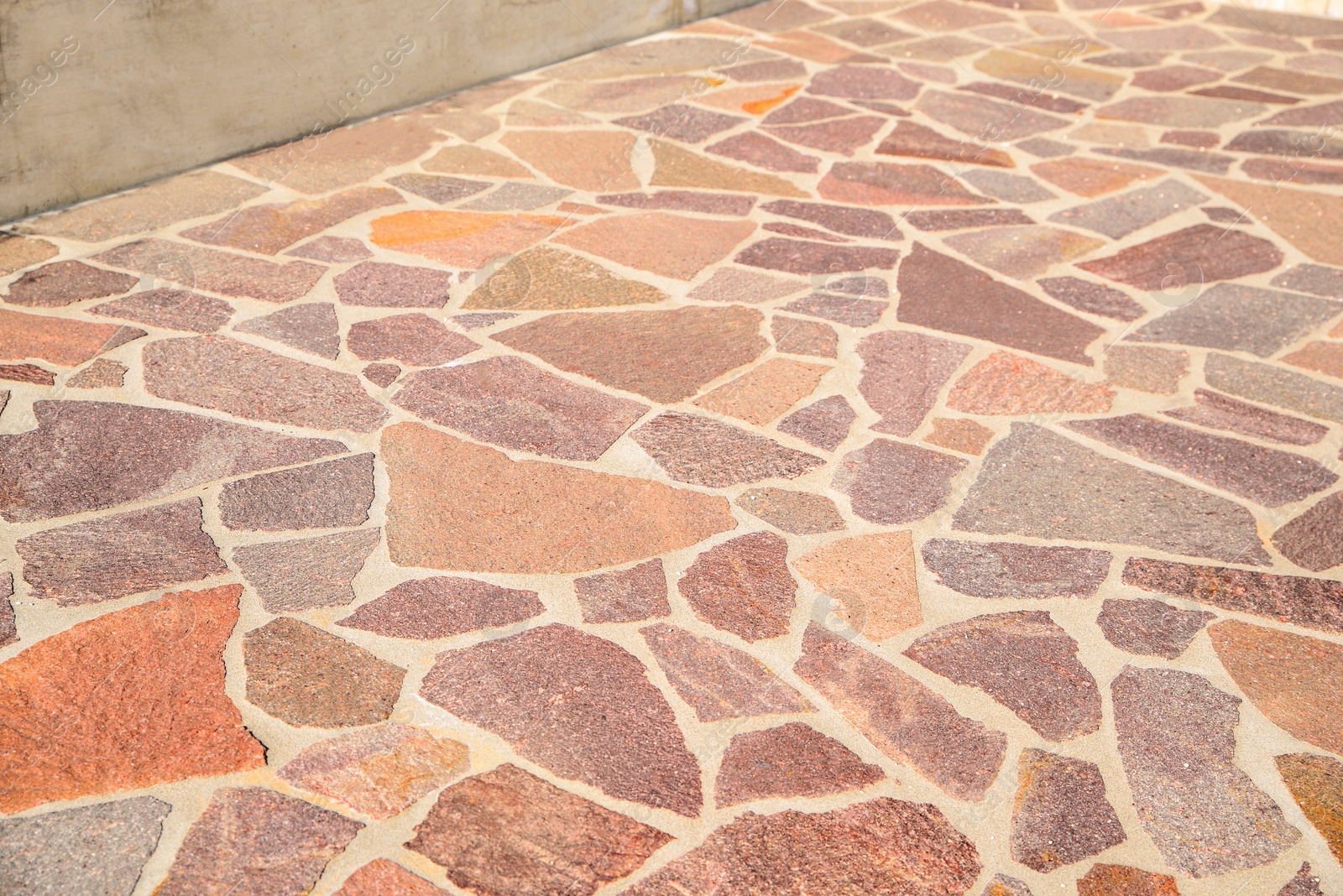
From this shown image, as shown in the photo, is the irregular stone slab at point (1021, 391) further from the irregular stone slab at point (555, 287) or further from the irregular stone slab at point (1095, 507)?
the irregular stone slab at point (555, 287)

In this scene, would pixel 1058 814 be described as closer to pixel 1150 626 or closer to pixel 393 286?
pixel 1150 626

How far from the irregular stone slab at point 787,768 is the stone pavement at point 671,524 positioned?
0.03 feet

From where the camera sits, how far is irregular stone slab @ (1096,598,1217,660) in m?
2.95

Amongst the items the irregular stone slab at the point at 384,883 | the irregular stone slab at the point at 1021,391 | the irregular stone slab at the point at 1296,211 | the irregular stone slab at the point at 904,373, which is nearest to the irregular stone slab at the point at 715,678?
the irregular stone slab at the point at 384,883

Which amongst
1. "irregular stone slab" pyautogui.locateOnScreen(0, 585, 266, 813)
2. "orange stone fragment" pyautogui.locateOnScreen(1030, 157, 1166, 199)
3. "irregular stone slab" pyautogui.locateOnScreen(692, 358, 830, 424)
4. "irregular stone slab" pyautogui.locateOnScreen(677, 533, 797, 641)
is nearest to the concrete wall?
"irregular stone slab" pyautogui.locateOnScreen(0, 585, 266, 813)

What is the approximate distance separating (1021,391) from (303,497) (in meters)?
2.27

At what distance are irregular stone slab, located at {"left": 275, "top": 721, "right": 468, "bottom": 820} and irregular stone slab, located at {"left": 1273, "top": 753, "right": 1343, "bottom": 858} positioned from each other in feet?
5.67

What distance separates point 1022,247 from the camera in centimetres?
505

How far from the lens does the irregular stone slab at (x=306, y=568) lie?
2.93m

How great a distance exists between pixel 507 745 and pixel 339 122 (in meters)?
4.12

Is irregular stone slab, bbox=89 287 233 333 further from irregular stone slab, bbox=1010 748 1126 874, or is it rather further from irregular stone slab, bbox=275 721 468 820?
irregular stone slab, bbox=1010 748 1126 874

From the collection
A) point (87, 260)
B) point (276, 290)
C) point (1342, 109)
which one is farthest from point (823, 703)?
point (1342, 109)

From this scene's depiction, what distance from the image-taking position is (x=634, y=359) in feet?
13.3

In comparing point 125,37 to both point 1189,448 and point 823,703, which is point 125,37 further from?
point 1189,448
